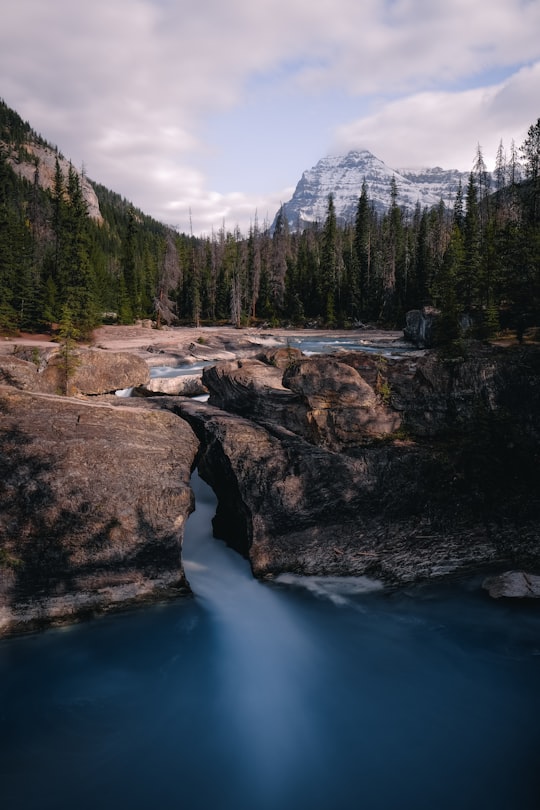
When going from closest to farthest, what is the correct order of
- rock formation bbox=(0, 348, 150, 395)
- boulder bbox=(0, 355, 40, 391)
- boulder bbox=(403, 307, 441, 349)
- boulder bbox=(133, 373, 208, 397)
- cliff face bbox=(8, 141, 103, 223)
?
1. boulder bbox=(0, 355, 40, 391)
2. rock formation bbox=(0, 348, 150, 395)
3. boulder bbox=(133, 373, 208, 397)
4. boulder bbox=(403, 307, 441, 349)
5. cliff face bbox=(8, 141, 103, 223)

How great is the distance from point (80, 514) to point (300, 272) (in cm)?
7814

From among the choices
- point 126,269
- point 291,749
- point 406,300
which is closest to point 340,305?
point 406,300

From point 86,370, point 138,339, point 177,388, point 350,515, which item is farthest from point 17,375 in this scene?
point 138,339

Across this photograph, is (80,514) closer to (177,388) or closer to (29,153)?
(177,388)

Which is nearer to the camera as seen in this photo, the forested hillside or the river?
the river

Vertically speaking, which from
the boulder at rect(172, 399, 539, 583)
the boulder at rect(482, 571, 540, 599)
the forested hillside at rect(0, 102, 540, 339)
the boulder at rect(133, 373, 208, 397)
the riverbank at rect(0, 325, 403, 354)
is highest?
the forested hillside at rect(0, 102, 540, 339)

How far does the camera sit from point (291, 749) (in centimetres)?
649

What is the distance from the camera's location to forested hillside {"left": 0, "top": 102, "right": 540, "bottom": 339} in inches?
1357

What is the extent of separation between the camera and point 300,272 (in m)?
81.1

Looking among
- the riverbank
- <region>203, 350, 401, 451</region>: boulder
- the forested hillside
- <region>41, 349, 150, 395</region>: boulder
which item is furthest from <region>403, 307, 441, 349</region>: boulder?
<region>203, 350, 401, 451</region>: boulder

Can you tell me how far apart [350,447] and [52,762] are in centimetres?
763

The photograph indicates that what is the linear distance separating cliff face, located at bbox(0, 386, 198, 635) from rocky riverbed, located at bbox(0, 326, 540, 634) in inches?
1.1

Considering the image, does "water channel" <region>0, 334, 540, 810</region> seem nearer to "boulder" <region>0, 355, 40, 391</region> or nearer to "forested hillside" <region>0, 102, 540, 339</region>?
"boulder" <region>0, 355, 40, 391</region>

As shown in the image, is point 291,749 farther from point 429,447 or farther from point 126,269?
point 126,269
